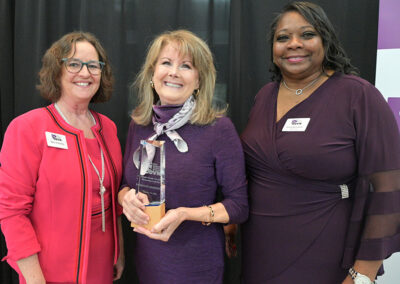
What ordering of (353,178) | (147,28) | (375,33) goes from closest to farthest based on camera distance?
(353,178)
(375,33)
(147,28)

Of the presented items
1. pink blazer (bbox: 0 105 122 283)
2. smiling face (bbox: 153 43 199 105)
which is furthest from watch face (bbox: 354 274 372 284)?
pink blazer (bbox: 0 105 122 283)

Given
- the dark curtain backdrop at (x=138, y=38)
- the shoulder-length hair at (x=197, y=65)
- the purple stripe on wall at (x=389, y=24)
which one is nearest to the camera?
the shoulder-length hair at (x=197, y=65)

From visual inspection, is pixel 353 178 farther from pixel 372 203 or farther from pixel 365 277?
pixel 365 277

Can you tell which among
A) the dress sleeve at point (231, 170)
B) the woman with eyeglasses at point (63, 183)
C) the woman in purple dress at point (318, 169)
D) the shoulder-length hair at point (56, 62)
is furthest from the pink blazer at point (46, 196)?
the woman in purple dress at point (318, 169)

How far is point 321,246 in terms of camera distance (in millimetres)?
1308

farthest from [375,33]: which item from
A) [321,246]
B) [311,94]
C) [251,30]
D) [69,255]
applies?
[69,255]

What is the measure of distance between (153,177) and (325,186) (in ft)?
2.37

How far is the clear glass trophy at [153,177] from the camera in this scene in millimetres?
1136

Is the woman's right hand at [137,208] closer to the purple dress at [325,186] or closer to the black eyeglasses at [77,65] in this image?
the purple dress at [325,186]

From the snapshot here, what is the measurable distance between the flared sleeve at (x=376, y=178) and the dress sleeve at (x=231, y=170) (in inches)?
18.4

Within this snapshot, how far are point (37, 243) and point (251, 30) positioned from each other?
178cm

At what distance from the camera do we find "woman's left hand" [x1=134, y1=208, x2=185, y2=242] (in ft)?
3.73

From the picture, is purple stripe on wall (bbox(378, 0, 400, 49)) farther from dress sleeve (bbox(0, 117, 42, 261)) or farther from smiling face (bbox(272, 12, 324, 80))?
dress sleeve (bbox(0, 117, 42, 261))

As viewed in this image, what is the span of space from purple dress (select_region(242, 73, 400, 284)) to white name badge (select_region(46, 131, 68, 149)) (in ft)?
2.74
